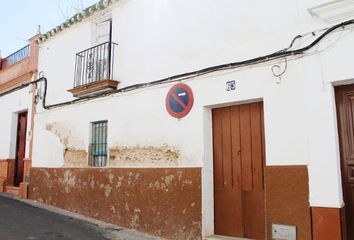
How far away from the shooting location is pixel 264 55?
5.40 m

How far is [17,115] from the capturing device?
1151cm

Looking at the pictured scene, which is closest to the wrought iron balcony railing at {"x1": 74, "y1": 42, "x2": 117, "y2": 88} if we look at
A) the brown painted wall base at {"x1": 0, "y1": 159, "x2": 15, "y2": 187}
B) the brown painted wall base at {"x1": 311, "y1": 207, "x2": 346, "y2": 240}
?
the brown painted wall base at {"x1": 0, "y1": 159, "x2": 15, "y2": 187}

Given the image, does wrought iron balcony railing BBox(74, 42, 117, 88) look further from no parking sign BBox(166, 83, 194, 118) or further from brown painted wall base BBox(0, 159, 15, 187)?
brown painted wall base BBox(0, 159, 15, 187)

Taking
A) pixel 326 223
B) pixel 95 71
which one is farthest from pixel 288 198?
pixel 95 71

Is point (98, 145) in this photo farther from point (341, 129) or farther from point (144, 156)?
point (341, 129)

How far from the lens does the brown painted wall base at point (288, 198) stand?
4695mm

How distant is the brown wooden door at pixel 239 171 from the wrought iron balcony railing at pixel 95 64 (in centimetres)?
308

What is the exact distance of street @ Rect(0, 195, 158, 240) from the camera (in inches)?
250

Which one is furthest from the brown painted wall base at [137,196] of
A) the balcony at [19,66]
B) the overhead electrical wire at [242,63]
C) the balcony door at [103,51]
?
the balcony at [19,66]

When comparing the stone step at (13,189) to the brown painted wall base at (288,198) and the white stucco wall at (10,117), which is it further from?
the brown painted wall base at (288,198)

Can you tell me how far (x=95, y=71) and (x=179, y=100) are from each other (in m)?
2.83

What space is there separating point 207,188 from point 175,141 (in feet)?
3.37

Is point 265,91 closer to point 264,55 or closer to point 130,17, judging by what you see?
point 264,55

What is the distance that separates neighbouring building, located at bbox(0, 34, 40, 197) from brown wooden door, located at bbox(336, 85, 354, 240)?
27.2 ft
